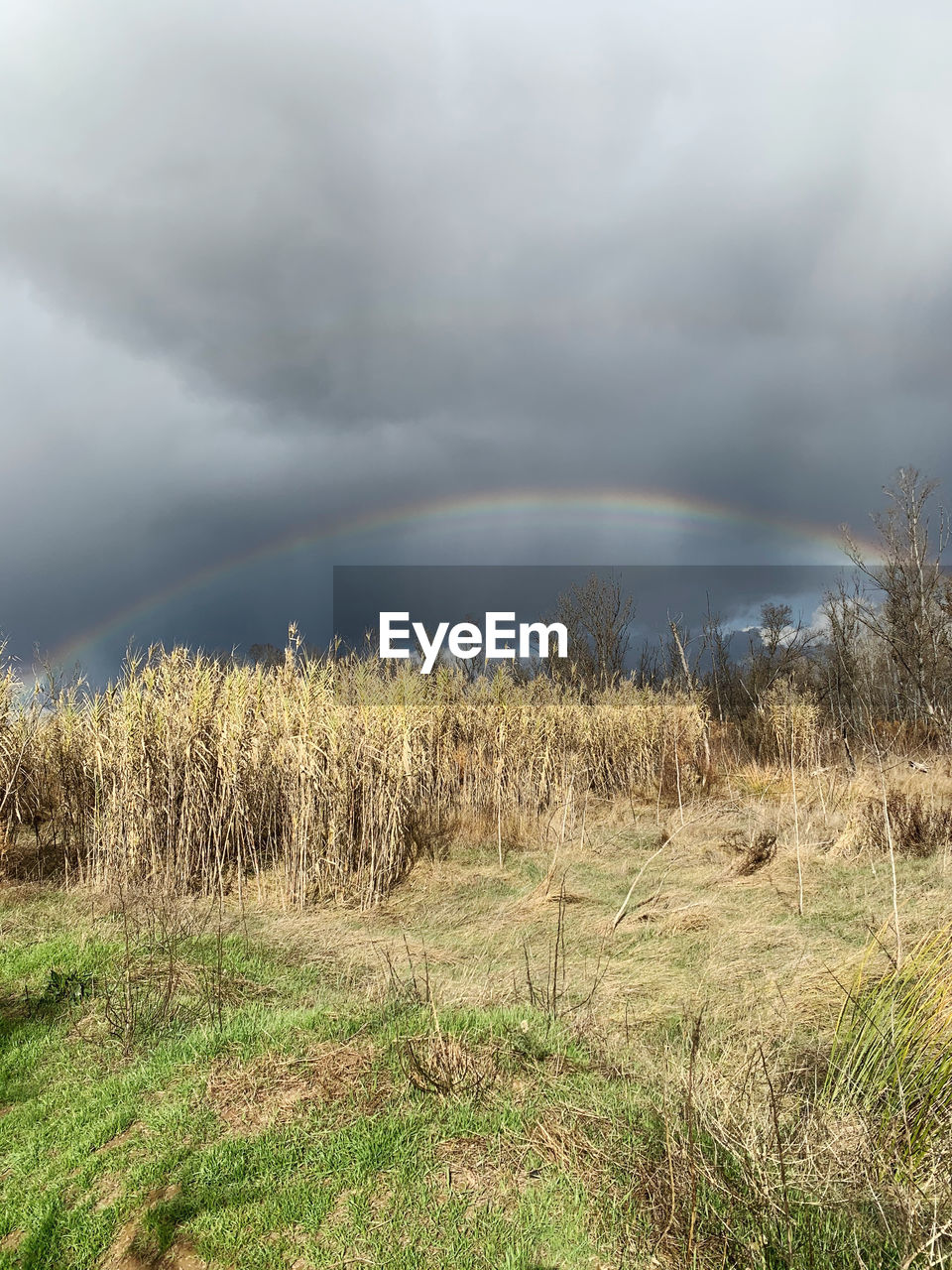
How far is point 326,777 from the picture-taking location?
827 centimetres

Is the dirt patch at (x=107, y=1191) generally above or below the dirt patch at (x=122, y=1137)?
below

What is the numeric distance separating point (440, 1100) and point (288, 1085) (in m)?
0.81

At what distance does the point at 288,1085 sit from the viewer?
11.8ft

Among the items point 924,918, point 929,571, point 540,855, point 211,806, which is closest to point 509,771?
point 540,855

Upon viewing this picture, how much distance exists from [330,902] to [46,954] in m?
2.89

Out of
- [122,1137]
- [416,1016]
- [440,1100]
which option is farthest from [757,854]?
[122,1137]

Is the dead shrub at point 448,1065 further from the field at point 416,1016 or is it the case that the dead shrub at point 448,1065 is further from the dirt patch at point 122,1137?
the dirt patch at point 122,1137

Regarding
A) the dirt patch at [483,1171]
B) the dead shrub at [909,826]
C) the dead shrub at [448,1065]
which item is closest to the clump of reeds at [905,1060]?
the dirt patch at [483,1171]

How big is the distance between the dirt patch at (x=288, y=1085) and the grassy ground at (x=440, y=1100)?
0.02m

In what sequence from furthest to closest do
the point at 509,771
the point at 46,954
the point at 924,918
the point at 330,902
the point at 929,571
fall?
the point at 929,571
the point at 509,771
the point at 330,902
the point at 924,918
the point at 46,954

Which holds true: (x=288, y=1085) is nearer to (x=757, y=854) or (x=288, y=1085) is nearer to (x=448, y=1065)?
(x=448, y=1065)

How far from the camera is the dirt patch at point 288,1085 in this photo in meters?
3.39

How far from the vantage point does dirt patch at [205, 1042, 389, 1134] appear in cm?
339

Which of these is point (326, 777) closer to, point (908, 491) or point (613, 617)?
point (908, 491)
